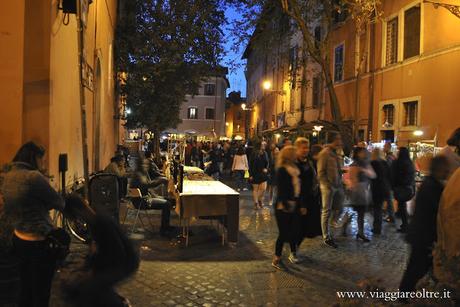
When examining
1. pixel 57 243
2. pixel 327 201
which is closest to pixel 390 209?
pixel 327 201

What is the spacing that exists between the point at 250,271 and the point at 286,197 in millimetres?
1175

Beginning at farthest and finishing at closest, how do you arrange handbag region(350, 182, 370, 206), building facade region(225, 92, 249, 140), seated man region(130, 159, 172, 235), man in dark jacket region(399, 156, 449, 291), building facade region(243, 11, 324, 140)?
building facade region(225, 92, 249, 140) → building facade region(243, 11, 324, 140) → seated man region(130, 159, 172, 235) → handbag region(350, 182, 370, 206) → man in dark jacket region(399, 156, 449, 291)

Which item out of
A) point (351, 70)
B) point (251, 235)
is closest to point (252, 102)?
point (351, 70)

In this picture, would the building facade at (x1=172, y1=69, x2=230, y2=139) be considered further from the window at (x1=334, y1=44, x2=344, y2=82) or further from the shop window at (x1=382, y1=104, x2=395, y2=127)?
the shop window at (x1=382, y1=104, x2=395, y2=127)

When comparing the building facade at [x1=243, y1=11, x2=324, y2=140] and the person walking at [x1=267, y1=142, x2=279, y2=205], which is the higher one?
the building facade at [x1=243, y1=11, x2=324, y2=140]

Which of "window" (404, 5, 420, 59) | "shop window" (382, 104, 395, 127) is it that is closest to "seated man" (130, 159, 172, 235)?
"window" (404, 5, 420, 59)

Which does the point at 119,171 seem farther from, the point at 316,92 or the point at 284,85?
the point at 284,85

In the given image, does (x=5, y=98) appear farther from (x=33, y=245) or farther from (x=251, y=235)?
(x=251, y=235)

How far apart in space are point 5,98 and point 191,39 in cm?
1553

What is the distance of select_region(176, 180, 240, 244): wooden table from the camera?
8.32 m

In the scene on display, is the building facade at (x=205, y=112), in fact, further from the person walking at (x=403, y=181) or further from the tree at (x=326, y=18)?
the person walking at (x=403, y=181)

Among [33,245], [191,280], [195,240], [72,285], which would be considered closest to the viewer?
[72,285]

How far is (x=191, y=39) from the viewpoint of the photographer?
874 inches

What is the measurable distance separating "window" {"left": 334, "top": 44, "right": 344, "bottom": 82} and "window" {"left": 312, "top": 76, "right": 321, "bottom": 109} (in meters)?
2.55
